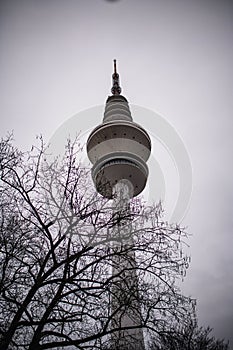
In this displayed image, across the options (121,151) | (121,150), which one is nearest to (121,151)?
(121,151)

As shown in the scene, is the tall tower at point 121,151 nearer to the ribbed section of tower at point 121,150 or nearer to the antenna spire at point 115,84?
the ribbed section of tower at point 121,150

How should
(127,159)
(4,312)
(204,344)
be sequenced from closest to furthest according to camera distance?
1. (4,312)
2. (204,344)
3. (127,159)

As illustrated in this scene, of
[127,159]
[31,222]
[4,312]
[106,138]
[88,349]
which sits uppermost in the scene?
[106,138]

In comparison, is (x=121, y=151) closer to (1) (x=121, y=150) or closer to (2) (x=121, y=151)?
(2) (x=121, y=151)

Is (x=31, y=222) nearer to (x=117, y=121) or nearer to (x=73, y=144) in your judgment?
(x=73, y=144)

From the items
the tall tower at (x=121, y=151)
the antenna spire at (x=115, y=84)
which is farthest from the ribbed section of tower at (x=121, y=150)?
the antenna spire at (x=115, y=84)

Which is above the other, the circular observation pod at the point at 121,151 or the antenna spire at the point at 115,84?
the antenna spire at the point at 115,84

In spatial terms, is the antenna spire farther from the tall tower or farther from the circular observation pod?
the circular observation pod

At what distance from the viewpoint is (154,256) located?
8.23 m

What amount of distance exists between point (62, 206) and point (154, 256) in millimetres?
2971

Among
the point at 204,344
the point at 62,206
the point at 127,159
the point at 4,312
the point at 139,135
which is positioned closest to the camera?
the point at 4,312

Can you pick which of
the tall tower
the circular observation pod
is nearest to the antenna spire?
the tall tower

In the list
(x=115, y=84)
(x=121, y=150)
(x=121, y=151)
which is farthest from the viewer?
(x=115, y=84)

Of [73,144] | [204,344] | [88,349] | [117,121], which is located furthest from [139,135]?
[88,349]
